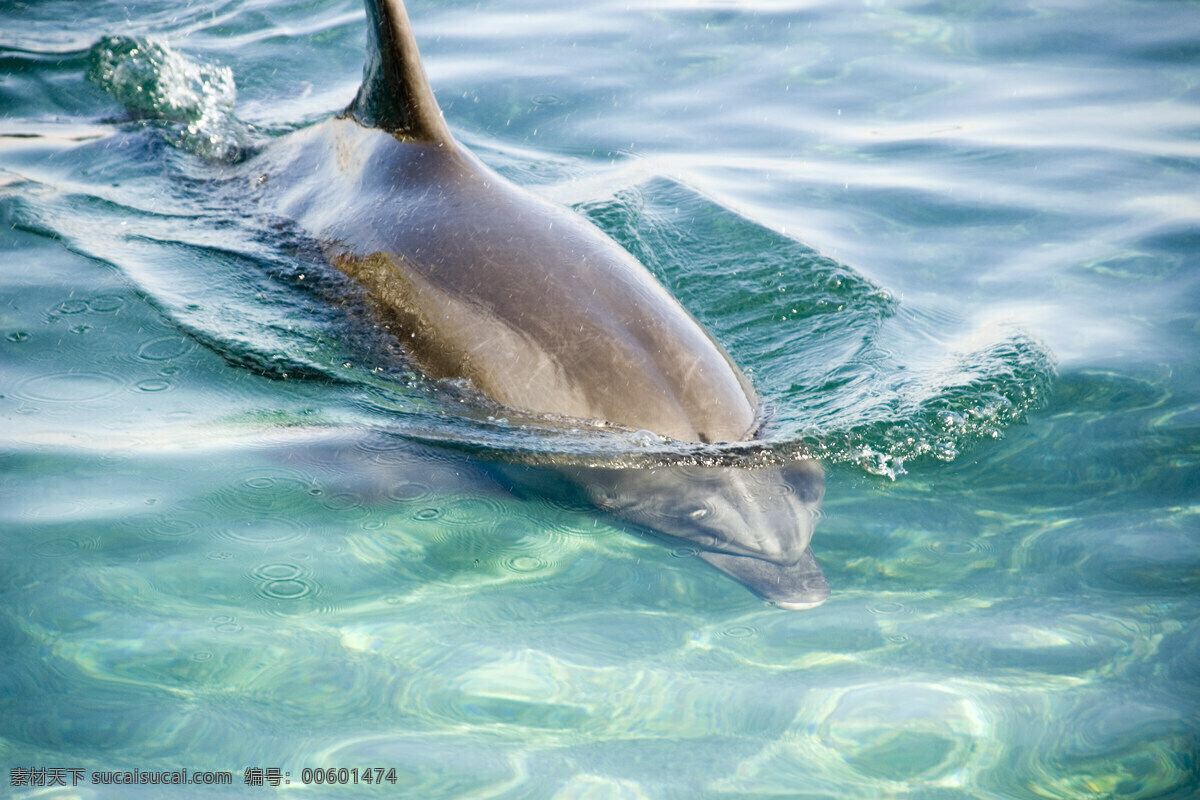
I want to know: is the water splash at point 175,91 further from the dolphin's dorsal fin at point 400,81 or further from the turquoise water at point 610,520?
the dolphin's dorsal fin at point 400,81

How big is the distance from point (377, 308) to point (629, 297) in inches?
52.9

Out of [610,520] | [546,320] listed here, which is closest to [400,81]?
[546,320]

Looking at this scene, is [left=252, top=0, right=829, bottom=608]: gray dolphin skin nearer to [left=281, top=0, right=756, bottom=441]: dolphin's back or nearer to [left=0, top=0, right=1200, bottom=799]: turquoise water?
[left=281, top=0, right=756, bottom=441]: dolphin's back

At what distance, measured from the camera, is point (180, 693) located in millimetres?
3955

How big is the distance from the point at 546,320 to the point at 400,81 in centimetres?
199

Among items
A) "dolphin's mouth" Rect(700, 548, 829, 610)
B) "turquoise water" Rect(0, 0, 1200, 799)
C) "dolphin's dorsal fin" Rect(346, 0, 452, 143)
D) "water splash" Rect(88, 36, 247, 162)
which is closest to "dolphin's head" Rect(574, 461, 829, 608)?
"dolphin's mouth" Rect(700, 548, 829, 610)

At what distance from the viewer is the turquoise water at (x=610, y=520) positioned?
3879 mm

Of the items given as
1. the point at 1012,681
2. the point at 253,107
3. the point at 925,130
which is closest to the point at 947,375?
the point at 1012,681

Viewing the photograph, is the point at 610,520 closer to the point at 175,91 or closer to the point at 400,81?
the point at 400,81

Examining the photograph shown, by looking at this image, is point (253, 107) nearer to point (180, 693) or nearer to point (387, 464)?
point (387, 464)

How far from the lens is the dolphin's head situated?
15.5 ft

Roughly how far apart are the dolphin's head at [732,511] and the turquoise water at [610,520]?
4.3 inches

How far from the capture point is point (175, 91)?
33.1ft

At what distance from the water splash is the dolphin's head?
4900mm
